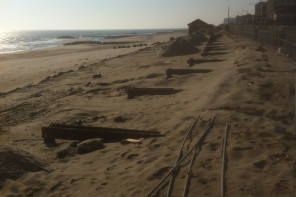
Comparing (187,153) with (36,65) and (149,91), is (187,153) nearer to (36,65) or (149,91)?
(149,91)

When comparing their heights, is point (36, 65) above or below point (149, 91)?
below

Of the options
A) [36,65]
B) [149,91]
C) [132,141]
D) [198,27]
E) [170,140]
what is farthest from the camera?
[198,27]

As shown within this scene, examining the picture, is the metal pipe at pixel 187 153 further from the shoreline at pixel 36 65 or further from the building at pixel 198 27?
the building at pixel 198 27

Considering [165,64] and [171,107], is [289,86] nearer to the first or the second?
[171,107]

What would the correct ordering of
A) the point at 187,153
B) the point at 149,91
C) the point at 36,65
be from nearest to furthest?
the point at 187,153, the point at 149,91, the point at 36,65

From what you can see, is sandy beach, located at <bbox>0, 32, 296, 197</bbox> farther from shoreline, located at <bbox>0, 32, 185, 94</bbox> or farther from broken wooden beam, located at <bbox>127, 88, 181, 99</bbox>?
shoreline, located at <bbox>0, 32, 185, 94</bbox>

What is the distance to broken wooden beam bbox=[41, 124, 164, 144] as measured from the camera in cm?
893

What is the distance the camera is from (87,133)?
913 centimetres

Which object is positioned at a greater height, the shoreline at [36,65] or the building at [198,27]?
the building at [198,27]

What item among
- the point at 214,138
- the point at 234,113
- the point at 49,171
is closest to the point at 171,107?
the point at 234,113

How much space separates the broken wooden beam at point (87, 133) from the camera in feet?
29.3

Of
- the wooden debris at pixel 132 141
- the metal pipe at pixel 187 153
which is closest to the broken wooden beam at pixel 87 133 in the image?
the wooden debris at pixel 132 141

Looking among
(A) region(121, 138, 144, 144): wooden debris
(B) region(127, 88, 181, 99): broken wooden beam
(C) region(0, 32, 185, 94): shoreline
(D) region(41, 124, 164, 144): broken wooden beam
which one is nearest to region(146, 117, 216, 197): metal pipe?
(D) region(41, 124, 164, 144): broken wooden beam

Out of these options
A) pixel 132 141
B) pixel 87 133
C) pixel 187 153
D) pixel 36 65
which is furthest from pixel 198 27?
pixel 187 153
